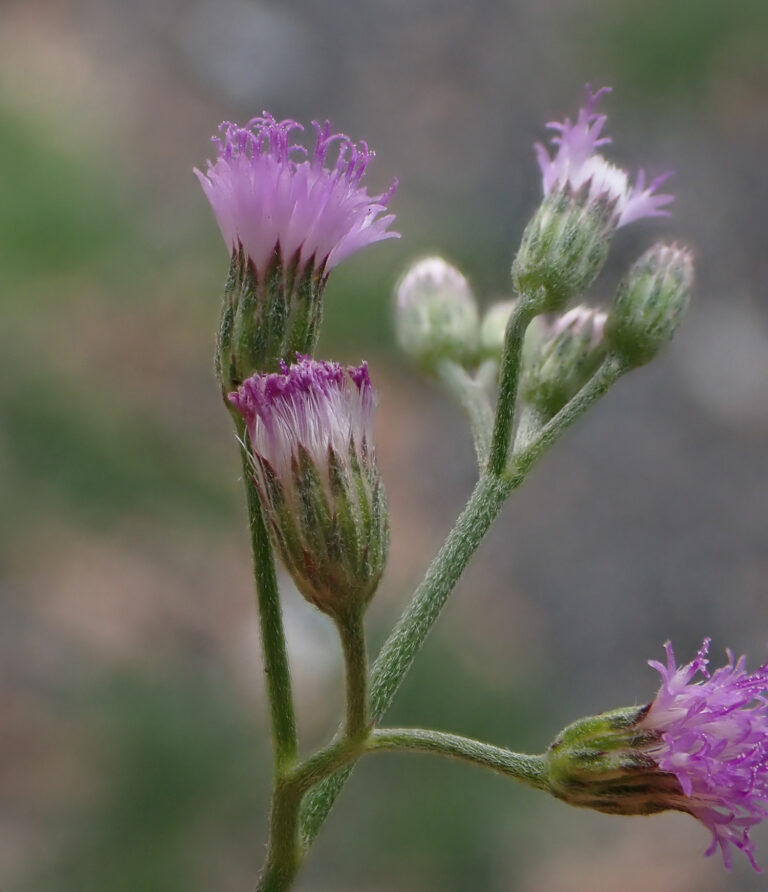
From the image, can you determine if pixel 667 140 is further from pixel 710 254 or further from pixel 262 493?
pixel 262 493

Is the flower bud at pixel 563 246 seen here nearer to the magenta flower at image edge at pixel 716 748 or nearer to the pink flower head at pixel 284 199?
the pink flower head at pixel 284 199

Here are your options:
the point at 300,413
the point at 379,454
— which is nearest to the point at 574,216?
the point at 300,413

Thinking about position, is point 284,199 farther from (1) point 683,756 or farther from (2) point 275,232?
(1) point 683,756

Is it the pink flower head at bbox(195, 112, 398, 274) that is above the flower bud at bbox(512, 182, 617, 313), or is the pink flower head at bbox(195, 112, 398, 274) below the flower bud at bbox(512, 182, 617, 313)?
above

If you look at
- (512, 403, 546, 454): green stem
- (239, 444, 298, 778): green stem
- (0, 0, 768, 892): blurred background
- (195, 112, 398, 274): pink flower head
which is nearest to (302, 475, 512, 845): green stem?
(239, 444, 298, 778): green stem

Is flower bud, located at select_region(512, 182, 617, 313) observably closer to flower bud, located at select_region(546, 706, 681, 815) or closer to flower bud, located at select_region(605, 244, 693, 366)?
flower bud, located at select_region(605, 244, 693, 366)

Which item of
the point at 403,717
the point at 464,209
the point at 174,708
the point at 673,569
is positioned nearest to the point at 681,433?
the point at 673,569
